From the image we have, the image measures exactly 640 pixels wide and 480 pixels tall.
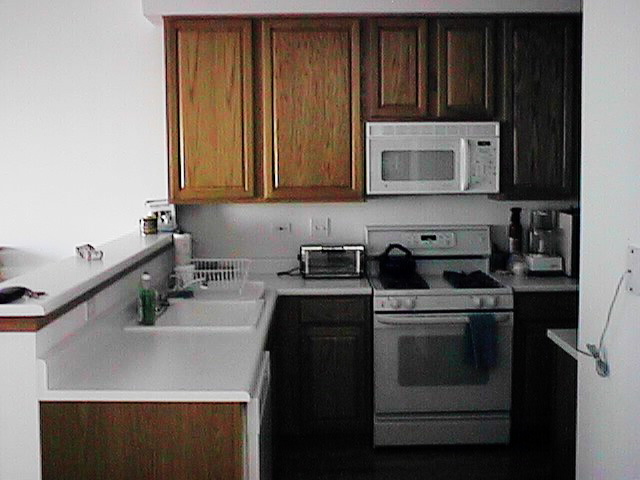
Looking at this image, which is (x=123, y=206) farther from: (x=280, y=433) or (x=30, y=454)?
(x=30, y=454)

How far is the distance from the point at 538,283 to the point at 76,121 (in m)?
2.59

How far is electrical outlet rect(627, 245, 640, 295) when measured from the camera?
86.2 inches

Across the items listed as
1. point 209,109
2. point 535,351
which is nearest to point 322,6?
point 209,109

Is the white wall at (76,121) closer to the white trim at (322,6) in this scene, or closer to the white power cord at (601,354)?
the white trim at (322,6)

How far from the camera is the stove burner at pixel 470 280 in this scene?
14.7ft

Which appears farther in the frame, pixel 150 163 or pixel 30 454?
pixel 150 163

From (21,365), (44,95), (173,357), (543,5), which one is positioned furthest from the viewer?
(44,95)

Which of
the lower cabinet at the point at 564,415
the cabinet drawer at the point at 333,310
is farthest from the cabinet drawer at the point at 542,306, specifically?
the lower cabinet at the point at 564,415

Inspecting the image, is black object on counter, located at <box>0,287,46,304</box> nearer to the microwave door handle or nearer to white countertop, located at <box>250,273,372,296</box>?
white countertop, located at <box>250,273,372,296</box>

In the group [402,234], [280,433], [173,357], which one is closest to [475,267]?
[402,234]

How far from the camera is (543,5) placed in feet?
14.6

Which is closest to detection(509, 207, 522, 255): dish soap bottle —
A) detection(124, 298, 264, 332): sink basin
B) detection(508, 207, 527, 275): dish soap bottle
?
detection(508, 207, 527, 275): dish soap bottle

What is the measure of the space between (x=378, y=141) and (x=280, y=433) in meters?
1.55

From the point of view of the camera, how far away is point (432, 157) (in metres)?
4.60
